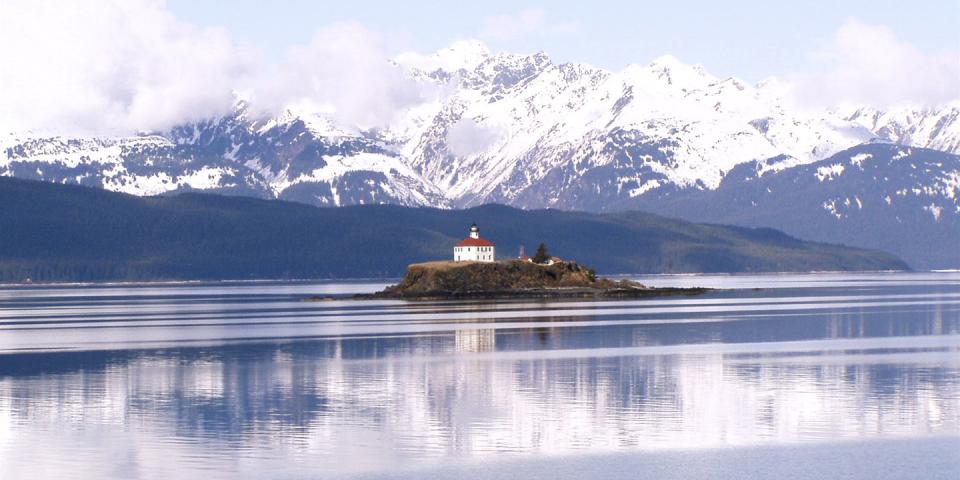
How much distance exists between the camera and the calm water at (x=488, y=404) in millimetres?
57875

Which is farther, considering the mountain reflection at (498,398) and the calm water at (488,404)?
the mountain reflection at (498,398)

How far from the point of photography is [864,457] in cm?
5791

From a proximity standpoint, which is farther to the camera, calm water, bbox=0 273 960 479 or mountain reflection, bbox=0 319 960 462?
mountain reflection, bbox=0 319 960 462

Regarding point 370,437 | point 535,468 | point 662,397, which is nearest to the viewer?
point 535,468

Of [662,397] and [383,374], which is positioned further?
[383,374]

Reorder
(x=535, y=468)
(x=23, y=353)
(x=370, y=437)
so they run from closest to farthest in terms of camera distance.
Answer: (x=535, y=468)
(x=370, y=437)
(x=23, y=353)

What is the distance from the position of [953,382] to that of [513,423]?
26448 millimetres

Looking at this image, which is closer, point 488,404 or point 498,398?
point 488,404

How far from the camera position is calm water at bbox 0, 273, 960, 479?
57875 millimetres

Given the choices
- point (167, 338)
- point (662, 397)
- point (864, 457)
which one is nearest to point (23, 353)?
point (167, 338)

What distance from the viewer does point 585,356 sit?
10469 cm

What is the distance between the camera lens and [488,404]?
75188mm

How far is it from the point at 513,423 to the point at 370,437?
21.6 ft

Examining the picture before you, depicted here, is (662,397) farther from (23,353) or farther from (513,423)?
(23,353)
